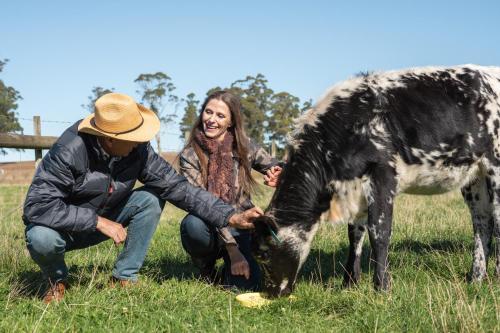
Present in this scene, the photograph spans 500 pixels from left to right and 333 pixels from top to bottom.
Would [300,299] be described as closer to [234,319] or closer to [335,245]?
[234,319]

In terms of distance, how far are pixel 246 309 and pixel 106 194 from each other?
1.56m

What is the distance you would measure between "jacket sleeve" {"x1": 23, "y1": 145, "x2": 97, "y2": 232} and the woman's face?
4.96 feet

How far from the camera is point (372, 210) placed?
15.8 feet

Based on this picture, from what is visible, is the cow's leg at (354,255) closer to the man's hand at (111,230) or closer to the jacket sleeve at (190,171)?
the jacket sleeve at (190,171)

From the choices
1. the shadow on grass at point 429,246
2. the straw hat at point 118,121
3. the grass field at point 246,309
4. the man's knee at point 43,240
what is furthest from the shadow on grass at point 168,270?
the shadow on grass at point 429,246

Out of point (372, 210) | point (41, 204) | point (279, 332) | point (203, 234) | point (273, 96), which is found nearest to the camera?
point (279, 332)

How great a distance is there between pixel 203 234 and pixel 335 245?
2.38 meters

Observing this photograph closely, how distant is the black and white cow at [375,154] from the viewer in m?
4.84

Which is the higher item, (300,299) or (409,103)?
(409,103)

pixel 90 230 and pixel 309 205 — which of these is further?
pixel 309 205

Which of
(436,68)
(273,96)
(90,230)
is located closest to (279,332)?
(90,230)

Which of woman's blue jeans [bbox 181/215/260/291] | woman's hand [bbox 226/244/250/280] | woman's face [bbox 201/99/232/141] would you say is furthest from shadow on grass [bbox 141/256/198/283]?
woman's face [bbox 201/99/232/141]

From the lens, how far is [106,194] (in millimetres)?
4809

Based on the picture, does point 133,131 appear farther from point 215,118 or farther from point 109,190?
point 215,118
